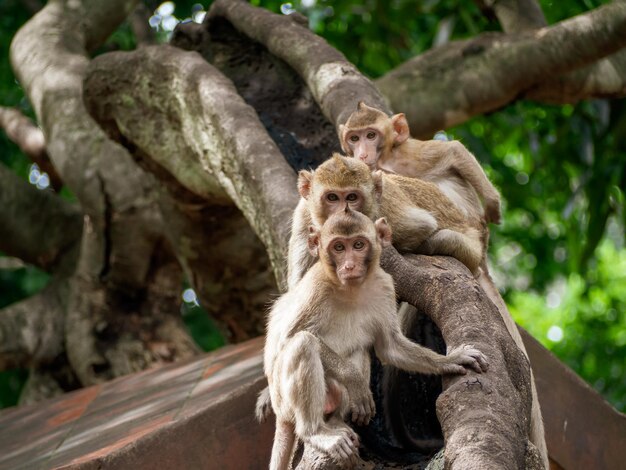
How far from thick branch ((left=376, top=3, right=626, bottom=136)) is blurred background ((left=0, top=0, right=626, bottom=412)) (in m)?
0.99

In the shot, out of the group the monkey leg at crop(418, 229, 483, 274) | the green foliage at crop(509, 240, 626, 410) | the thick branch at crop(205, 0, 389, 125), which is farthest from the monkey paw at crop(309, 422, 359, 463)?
the green foliage at crop(509, 240, 626, 410)

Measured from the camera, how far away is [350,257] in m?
4.13

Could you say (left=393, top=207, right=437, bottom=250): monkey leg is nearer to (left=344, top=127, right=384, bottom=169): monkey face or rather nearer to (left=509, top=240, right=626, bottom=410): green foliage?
(left=344, top=127, right=384, bottom=169): monkey face

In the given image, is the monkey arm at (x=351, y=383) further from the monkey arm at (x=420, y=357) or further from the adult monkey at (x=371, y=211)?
the adult monkey at (x=371, y=211)

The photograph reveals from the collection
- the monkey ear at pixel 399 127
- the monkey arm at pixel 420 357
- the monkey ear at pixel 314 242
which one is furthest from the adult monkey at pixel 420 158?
the monkey arm at pixel 420 357

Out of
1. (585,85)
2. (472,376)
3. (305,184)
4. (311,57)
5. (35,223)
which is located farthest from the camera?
(35,223)

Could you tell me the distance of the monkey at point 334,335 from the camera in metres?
3.88

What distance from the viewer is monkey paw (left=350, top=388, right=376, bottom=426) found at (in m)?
4.02

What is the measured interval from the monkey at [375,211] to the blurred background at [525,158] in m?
4.60

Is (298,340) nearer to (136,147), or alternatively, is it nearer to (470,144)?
(136,147)

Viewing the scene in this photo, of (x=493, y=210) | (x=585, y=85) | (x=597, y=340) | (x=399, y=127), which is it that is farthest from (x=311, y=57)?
(x=597, y=340)

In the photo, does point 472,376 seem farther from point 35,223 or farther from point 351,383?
point 35,223

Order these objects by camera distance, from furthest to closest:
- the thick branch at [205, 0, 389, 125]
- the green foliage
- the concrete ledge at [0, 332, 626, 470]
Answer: the green foliage
the thick branch at [205, 0, 389, 125]
the concrete ledge at [0, 332, 626, 470]

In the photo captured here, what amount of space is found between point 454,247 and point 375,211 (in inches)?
15.9
